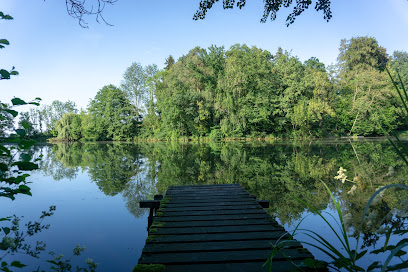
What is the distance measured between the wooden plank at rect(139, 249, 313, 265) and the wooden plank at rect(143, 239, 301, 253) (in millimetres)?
67

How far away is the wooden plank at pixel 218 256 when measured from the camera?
7.37 feet

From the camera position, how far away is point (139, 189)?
763 cm

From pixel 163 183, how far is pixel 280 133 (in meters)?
28.5

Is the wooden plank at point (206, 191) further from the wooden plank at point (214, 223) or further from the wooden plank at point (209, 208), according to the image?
the wooden plank at point (214, 223)

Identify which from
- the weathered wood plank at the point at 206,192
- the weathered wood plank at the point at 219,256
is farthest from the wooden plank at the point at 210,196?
the weathered wood plank at the point at 219,256

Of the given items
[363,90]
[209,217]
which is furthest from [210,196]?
[363,90]

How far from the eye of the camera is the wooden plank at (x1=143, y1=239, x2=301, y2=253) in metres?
2.47

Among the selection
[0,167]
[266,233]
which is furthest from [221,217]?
[0,167]

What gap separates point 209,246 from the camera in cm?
255

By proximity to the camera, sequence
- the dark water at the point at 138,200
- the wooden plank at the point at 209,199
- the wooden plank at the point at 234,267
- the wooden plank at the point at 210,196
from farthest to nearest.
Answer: the wooden plank at the point at 210,196 < the wooden plank at the point at 209,199 < the dark water at the point at 138,200 < the wooden plank at the point at 234,267

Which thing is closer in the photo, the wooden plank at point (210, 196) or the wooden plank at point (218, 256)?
the wooden plank at point (218, 256)

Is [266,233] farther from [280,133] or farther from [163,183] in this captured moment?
[280,133]

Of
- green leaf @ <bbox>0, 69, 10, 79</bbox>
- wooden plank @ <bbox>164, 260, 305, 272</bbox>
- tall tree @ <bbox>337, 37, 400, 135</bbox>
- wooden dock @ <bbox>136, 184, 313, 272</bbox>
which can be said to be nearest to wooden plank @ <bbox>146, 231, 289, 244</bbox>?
wooden dock @ <bbox>136, 184, 313, 272</bbox>

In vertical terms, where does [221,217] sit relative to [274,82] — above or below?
below
